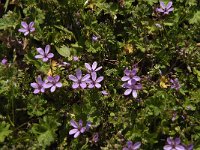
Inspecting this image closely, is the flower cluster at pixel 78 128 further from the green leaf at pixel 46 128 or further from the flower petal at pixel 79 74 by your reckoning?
the flower petal at pixel 79 74

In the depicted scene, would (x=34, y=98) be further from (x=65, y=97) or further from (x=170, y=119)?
(x=170, y=119)

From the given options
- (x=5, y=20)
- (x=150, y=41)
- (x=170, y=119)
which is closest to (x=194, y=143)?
(x=170, y=119)

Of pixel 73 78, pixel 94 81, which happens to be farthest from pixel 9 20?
pixel 94 81

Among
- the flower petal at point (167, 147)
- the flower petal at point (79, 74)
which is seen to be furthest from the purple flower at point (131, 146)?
the flower petal at point (79, 74)

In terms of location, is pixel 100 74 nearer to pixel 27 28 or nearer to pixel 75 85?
pixel 75 85

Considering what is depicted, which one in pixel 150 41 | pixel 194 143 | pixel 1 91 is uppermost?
pixel 150 41

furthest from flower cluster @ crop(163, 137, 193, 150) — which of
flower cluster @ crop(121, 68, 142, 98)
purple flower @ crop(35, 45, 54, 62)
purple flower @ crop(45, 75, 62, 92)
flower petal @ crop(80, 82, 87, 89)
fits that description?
purple flower @ crop(35, 45, 54, 62)

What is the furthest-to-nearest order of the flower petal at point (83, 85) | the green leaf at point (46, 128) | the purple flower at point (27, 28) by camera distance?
1. the purple flower at point (27, 28)
2. the flower petal at point (83, 85)
3. the green leaf at point (46, 128)
